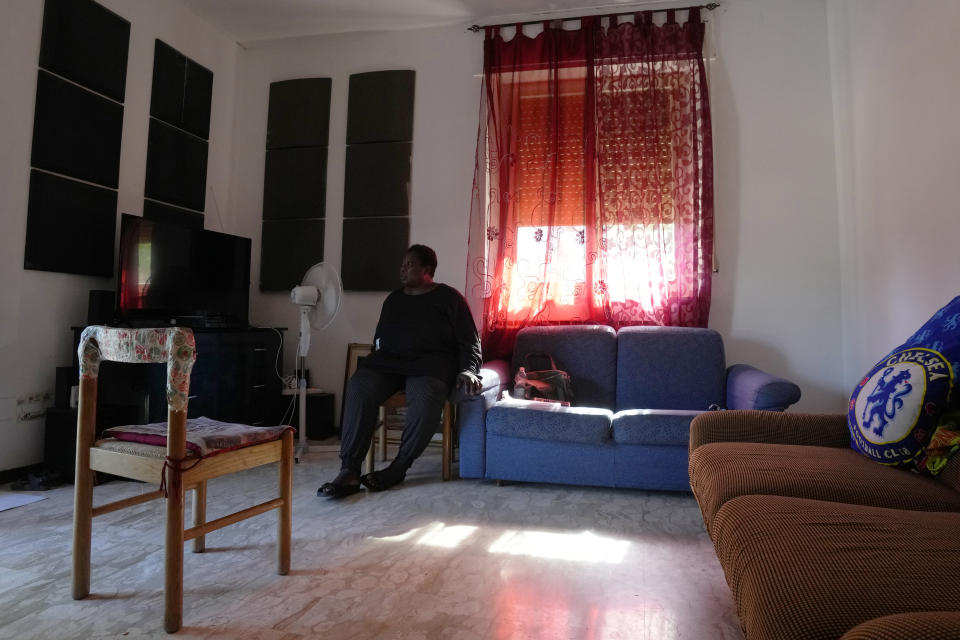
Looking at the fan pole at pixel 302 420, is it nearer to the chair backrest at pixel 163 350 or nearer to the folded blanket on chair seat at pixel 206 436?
the folded blanket on chair seat at pixel 206 436

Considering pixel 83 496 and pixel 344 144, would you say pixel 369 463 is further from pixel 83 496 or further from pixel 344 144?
pixel 344 144

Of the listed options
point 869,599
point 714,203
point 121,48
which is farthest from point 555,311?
point 121,48

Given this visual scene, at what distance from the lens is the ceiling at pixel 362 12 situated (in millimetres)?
3627

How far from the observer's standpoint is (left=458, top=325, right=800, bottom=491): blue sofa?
102 inches

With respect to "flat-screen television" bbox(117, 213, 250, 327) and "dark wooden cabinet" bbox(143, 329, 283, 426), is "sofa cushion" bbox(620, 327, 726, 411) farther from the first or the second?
"flat-screen television" bbox(117, 213, 250, 327)

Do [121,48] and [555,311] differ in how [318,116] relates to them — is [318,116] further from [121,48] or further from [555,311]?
[555,311]

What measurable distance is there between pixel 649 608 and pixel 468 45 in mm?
3674

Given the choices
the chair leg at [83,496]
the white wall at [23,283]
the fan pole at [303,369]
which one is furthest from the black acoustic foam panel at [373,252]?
the chair leg at [83,496]

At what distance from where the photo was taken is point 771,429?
1.82 m

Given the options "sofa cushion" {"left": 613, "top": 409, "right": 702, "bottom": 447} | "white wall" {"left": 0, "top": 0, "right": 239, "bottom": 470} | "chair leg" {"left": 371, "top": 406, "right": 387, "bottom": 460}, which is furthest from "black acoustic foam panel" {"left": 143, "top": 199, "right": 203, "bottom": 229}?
"sofa cushion" {"left": 613, "top": 409, "right": 702, "bottom": 447}

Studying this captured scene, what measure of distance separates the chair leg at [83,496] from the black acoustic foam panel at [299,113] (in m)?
2.95

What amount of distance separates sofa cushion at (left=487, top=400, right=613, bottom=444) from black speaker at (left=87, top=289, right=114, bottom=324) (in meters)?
2.16

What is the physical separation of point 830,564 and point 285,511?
150 cm

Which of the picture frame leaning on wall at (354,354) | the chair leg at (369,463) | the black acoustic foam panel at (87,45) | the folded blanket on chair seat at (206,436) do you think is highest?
the black acoustic foam panel at (87,45)
